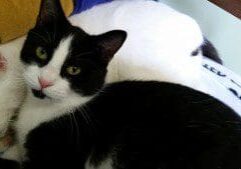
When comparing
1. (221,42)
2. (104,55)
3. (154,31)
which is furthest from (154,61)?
(221,42)

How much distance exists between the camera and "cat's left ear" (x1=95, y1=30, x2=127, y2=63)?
0.98 metres

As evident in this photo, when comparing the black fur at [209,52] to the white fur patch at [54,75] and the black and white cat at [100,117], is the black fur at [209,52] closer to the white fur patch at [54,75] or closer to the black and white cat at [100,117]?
the black and white cat at [100,117]

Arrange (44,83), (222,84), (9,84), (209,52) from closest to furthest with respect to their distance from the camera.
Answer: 1. (44,83)
2. (9,84)
3. (222,84)
4. (209,52)

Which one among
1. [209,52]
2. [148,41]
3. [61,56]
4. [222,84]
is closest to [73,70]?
[61,56]

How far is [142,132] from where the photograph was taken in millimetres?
1008

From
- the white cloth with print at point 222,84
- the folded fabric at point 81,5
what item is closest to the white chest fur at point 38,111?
the folded fabric at point 81,5

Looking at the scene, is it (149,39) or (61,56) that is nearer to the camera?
(61,56)

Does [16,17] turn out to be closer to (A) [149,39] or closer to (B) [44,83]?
(B) [44,83]

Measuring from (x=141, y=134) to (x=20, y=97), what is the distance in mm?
320

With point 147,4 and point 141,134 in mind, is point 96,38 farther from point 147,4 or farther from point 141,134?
point 147,4

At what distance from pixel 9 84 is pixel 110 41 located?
0.88 feet

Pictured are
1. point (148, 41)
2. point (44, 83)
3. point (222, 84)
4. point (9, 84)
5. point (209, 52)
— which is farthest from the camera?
point (209, 52)

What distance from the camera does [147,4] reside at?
4.40 ft

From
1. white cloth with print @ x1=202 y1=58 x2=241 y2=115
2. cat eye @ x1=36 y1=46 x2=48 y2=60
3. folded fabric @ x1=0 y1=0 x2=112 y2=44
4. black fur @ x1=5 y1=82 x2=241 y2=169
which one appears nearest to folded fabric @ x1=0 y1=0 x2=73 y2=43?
folded fabric @ x1=0 y1=0 x2=112 y2=44
